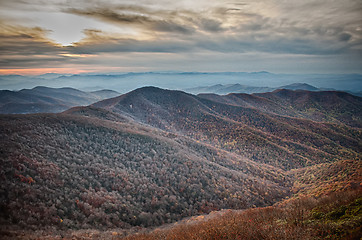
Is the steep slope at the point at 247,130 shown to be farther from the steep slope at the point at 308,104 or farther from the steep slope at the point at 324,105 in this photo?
the steep slope at the point at 324,105

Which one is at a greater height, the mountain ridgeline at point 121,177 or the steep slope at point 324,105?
the steep slope at point 324,105

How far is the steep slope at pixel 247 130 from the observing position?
4091cm

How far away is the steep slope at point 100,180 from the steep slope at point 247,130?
16.2 metres

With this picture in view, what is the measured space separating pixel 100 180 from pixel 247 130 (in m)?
43.0

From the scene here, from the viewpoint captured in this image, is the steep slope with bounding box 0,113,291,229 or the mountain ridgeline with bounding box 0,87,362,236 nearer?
the steep slope with bounding box 0,113,291,229

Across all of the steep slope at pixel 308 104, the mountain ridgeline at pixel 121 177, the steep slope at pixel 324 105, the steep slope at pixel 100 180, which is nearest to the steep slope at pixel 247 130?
the mountain ridgeline at pixel 121 177

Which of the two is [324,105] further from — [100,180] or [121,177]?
[100,180]

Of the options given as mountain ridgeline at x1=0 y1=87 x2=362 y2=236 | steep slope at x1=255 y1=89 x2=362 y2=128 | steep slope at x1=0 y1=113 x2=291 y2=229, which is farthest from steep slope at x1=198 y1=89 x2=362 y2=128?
steep slope at x1=0 y1=113 x2=291 y2=229

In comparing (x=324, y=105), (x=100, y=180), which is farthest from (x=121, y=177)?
(x=324, y=105)

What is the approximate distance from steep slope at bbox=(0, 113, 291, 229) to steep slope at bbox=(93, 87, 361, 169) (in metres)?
16.2

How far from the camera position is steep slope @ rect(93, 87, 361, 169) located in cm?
4091

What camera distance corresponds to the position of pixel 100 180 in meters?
14.5

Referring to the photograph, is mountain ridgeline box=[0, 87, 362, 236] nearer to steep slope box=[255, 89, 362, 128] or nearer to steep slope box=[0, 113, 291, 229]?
steep slope box=[0, 113, 291, 229]

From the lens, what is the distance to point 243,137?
4578 centimetres
